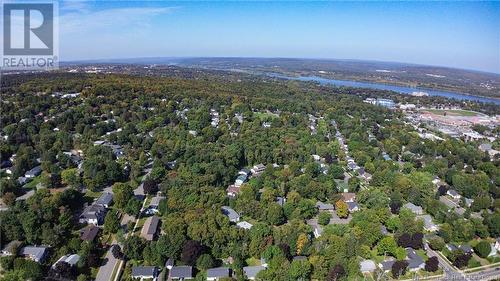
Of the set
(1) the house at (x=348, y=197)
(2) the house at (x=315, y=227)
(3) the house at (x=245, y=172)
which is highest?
(3) the house at (x=245, y=172)

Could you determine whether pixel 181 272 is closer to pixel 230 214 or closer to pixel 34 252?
pixel 230 214

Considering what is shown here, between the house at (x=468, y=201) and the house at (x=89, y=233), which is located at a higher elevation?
the house at (x=468, y=201)

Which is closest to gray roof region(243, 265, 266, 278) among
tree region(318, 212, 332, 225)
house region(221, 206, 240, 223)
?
house region(221, 206, 240, 223)

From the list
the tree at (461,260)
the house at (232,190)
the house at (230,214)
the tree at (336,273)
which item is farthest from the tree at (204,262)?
the tree at (461,260)

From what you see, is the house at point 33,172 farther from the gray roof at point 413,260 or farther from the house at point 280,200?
the gray roof at point 413,260

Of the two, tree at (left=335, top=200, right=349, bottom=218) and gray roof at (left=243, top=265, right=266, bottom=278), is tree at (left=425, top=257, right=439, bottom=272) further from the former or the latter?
gray roof at (left=243, top=265, right=266, bottom=278)

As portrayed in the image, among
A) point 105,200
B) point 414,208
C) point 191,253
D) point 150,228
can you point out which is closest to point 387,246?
point 414,208

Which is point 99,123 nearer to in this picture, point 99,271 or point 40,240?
point 40,240
